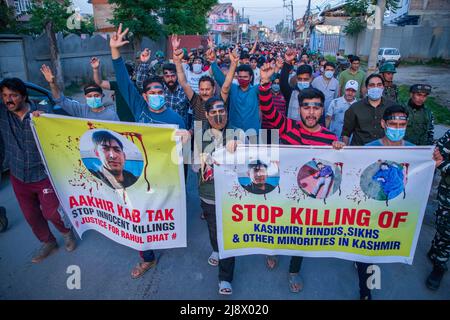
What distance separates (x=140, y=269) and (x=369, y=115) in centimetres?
313

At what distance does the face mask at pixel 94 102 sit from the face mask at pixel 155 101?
0.81m

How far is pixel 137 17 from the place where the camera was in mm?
20625

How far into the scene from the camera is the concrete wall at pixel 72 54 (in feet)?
41.5

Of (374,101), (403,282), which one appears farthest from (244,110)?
(403,282)

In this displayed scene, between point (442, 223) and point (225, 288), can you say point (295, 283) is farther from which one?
point (442, 223)

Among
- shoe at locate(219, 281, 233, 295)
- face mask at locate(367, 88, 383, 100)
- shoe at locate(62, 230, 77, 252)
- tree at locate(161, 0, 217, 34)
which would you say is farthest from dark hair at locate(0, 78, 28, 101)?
tree at locate(161, 0, 217, 34)

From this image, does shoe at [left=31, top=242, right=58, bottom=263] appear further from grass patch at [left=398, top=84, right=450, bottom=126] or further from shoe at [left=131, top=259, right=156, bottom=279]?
grass patch at [left=398, top=84, right=450, bottom=126]

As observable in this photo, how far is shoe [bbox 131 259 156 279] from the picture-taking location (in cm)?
328

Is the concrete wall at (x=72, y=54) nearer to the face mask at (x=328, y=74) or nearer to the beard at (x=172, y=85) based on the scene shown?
the beard at (x=172, y=85)

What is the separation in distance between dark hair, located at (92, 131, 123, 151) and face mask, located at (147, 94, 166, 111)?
0.63 metres

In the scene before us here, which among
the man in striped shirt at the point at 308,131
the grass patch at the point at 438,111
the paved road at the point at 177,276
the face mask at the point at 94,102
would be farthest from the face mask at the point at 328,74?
the face mask at the point at 94,102

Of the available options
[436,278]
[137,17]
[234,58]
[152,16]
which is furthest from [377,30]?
[152,16]
